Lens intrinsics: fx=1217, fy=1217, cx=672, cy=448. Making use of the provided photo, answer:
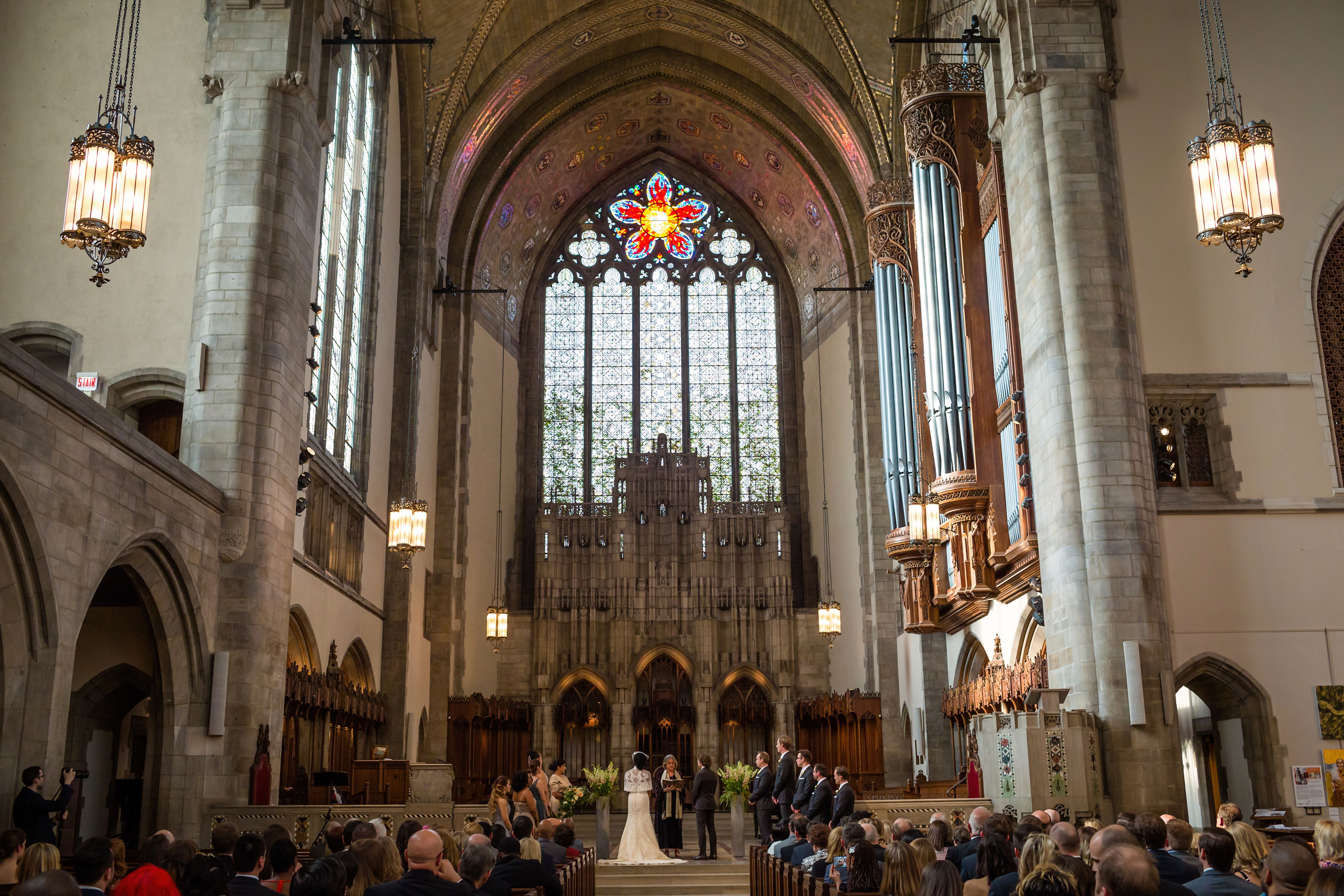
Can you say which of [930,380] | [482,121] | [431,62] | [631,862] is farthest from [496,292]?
[631,862]

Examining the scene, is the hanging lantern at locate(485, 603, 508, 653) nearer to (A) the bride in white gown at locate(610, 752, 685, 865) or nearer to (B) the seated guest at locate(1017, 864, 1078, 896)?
(A) the bride in white gown at locate(610, 752, 685, 865)

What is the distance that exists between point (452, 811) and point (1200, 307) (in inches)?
393

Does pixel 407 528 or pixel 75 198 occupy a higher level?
pixel 75 198

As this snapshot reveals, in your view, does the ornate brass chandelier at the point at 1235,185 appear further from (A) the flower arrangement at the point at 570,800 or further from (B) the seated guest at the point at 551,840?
(A) the flower arrangement at the point at 570,800

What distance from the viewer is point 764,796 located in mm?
14531

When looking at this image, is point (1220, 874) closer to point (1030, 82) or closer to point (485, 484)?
point (1030, 82)

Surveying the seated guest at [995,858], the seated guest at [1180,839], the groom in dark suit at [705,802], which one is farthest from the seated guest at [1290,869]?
the groom in dark suit at [705,802]

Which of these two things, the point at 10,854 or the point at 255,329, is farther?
the point at 255,329

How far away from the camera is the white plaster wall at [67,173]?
553 inches

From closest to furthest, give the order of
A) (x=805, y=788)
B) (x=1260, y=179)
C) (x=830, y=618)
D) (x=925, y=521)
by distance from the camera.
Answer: (x=1260, y=179), (x=805, y=788), (x=925, y=521), (x=830, y=618)

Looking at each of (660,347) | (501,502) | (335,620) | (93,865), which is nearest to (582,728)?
(501,502)

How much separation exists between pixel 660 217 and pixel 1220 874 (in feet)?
82.0

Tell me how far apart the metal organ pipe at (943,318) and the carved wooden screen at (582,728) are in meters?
10.6

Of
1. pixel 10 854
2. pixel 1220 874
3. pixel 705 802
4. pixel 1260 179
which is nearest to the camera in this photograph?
pixel 1220 874
